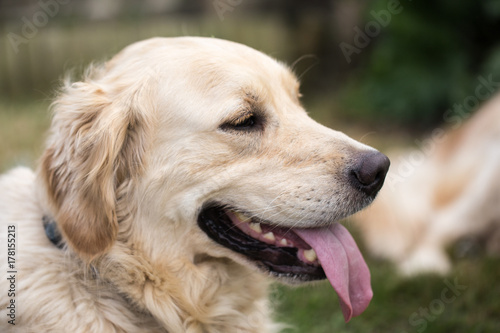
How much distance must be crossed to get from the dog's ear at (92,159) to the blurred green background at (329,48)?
8.14 ft

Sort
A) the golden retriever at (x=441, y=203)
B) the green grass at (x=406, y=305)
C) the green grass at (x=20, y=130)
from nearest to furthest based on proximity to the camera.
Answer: the green grass at (x=406, y=305), the golden retriever at (x=441, y=203), the green grass at (x=20, y=130)

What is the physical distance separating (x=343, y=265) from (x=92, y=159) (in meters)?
1.26

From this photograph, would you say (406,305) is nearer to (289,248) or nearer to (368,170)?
(289,248)

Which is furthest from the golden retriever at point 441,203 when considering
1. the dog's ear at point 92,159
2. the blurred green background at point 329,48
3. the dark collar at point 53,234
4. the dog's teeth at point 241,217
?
the dark collar at point 53,234

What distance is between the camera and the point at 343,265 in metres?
2.53

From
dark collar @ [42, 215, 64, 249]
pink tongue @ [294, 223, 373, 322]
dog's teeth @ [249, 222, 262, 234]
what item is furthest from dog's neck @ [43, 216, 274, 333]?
pink tongue @ [294, 223, 373, 322]

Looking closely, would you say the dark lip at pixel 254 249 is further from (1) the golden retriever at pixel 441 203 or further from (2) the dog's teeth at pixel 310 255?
(1) the golden retriever at pixel 441 203

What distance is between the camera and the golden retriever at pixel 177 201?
2.35 m

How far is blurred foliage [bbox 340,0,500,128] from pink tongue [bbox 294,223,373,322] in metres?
4.94

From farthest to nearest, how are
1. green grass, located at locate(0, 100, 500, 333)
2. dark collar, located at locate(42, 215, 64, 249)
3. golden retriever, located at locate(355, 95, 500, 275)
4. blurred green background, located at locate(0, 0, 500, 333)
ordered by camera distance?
1. blurred green background, located at locate(0, 0, 500, 333)
2. golden retriever, located at locate(355, 95, 500, 275)
3. green grass, located at locate(0, 100, 500, 333)
4. dark collar, located at locate(42, 215, 64, 249)

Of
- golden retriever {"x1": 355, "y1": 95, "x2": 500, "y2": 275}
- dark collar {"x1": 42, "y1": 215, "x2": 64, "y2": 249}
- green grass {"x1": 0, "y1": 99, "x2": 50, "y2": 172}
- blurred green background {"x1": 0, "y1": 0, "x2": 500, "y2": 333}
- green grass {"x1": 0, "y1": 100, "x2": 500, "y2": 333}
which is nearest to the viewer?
dark collar {"x1": 42, "y1": 215, "x2": 64, "y2": 249}

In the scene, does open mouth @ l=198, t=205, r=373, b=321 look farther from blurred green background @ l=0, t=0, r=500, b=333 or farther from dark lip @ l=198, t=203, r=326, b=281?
blurred green background @ l=0, t=0, r=500, b=333

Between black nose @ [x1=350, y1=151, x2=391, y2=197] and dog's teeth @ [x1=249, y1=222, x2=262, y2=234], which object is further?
dog's teeth @ [x1=249, y1=222, x2=262, y2=234]

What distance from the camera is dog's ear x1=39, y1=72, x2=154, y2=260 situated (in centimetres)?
233
